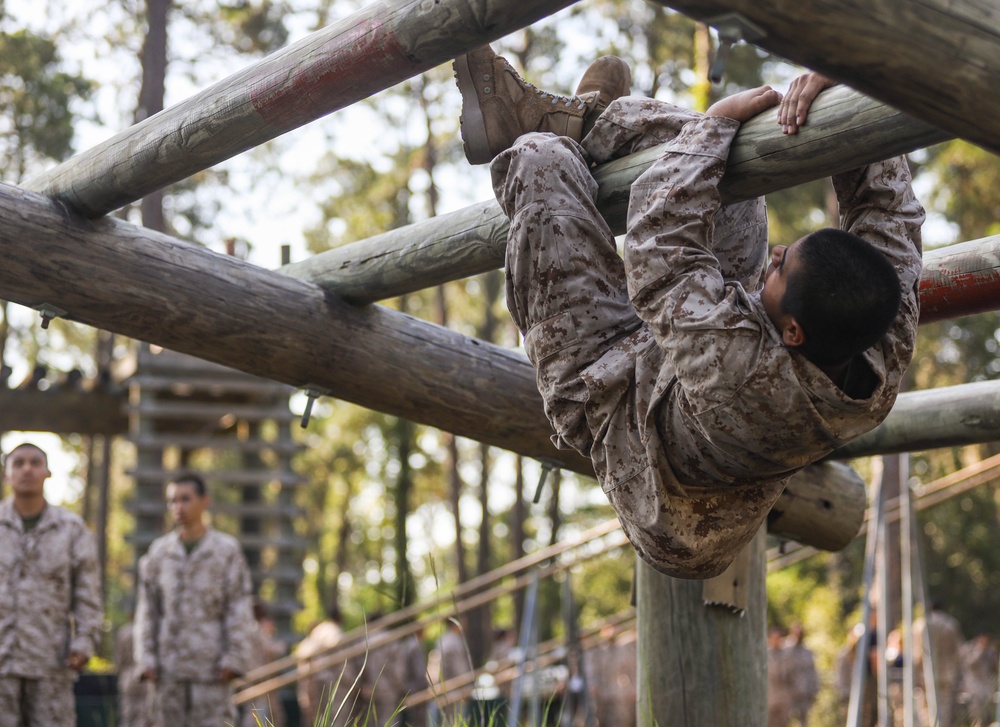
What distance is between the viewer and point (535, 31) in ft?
71.1

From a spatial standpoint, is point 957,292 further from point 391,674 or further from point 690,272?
point 391,674

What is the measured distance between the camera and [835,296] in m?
2.22

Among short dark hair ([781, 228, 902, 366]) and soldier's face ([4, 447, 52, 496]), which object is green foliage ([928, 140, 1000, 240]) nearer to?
soldier's face ([4, 447, 52, 496])

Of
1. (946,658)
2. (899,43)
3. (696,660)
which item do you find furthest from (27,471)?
(946,658)

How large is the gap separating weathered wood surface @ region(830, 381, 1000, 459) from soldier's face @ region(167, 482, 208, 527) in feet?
12.0

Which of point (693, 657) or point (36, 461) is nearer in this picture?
point (693, 657)

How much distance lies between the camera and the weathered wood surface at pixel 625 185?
2.38 metres

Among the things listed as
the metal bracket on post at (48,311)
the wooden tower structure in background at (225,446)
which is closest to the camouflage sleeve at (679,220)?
the metal bracket on post at (48,311)

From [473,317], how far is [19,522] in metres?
20.6

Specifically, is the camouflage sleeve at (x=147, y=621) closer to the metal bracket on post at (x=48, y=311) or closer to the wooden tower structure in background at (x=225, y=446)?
the metal bracket on post at (x=48, y=311)

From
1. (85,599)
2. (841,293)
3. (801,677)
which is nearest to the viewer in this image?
(841,293)

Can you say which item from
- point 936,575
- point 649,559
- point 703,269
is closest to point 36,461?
point 649,559

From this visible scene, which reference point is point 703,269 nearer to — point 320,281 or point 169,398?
point 320,281

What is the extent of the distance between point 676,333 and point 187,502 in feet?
15.3
